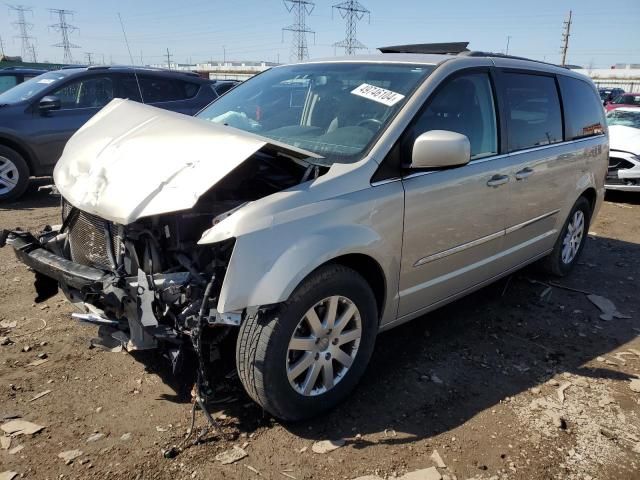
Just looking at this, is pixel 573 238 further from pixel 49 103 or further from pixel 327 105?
pixel 49 103

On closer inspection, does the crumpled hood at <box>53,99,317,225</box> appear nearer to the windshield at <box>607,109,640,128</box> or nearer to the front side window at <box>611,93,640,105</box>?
the windshield at <box>607,109,640,128</box>

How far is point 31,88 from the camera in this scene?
742 cm

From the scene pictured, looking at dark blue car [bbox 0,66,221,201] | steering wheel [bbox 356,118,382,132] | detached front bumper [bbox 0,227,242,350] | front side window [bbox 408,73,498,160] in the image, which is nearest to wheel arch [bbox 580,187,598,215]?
front side window [bbox 408,73,498,160]

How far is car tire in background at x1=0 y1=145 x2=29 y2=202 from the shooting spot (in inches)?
275

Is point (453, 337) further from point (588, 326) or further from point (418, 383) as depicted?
point (588, 326)

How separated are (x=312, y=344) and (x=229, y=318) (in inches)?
18.9

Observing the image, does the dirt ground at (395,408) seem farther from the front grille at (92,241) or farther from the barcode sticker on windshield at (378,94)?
the barcode sticker on windshield at (378,94)

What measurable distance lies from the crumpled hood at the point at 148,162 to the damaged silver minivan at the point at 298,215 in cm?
1

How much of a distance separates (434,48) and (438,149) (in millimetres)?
1518

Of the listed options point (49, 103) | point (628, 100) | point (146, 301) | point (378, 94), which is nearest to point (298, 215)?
point (146, 301)

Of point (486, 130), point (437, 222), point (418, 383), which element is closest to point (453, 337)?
point (418, 383)

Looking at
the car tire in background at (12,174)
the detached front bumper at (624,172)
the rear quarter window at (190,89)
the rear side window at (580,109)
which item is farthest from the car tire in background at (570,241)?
the car tire in background at (12,174)

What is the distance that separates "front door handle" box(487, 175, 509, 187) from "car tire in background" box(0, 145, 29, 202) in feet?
20.8

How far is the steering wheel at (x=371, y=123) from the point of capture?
2923 mm
